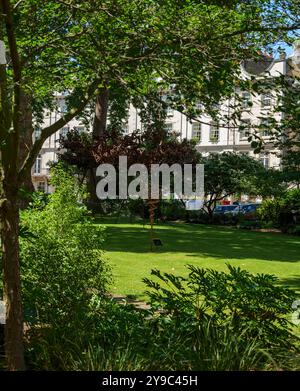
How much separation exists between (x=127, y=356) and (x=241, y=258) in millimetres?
12084

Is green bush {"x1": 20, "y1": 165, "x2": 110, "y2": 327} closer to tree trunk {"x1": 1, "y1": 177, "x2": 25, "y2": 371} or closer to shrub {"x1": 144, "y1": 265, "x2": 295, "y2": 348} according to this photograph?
tree trunk {"x1": 1, "y1": 177, "x2": 25, "y2": 371}

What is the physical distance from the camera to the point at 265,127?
4.87m

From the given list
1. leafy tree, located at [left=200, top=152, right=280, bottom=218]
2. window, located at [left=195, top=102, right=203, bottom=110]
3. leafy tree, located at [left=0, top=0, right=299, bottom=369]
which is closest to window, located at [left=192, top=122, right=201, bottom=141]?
leafy tree, located at [left=0, top=0, right=299, bottom=369]

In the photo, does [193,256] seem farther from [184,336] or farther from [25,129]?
[25,129]

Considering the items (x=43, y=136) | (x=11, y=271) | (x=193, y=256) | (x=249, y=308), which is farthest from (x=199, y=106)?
(x=193, y=256)

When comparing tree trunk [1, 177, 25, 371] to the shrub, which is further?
the shrub

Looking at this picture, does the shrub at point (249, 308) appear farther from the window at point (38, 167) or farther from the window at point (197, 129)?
the window at point (38, 167)

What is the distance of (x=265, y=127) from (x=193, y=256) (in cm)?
1177

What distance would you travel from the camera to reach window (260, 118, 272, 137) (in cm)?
486

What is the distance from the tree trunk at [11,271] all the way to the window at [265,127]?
210cm

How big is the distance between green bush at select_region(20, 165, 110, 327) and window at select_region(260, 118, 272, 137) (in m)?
2.23

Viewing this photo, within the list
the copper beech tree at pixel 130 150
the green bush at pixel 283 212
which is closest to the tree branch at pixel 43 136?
the copper beech tree at pixel 130 150

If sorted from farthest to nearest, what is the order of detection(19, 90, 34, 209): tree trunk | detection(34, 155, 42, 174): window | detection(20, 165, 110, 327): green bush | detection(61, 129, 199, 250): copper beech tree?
detection(34, 155, 42, 174): window, detection(61, 129, 199, 250): copper beech tree, detection(20, 165, 110, 327): green bush, detection(19, 90, 34, 209): tree trunk

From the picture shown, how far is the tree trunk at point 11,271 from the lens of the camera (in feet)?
14.6
